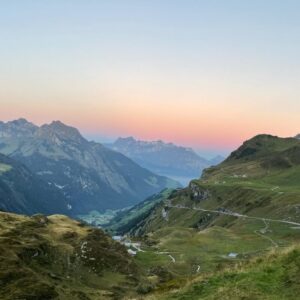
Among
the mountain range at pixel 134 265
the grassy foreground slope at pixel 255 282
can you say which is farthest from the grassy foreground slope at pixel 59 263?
the grassy foreground slope at pixel 255 282

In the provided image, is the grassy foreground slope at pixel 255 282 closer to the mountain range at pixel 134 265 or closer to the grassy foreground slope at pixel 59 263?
the mountain range at pixel 134 265

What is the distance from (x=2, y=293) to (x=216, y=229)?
408 ft

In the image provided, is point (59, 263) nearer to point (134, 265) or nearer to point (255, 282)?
point (134, 265)

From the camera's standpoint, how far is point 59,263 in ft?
364

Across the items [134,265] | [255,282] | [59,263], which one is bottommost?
[134,265]

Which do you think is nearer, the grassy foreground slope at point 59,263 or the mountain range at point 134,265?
the mountain range at point 134,265

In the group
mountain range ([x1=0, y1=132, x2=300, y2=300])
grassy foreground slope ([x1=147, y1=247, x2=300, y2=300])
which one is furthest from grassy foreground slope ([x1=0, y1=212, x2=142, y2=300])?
grassy foreground slope ([x1=147, y1=247, x2=300, y2=300])

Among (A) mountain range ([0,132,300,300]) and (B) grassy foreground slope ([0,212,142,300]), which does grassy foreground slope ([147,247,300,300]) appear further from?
(B) grassy foreground slope ([0,212,142,300])

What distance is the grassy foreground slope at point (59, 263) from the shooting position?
91375 millimetres

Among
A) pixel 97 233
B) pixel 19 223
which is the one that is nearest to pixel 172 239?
pixel 97 233

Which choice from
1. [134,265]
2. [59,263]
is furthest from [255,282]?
[134,265]

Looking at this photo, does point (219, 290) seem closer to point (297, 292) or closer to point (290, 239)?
point (297, 292)

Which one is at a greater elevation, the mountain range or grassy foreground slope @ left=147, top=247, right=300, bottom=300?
grassy foreground slope @ left=147, top=247, right=300, bottom=300

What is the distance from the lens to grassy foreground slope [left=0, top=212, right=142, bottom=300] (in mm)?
91375
